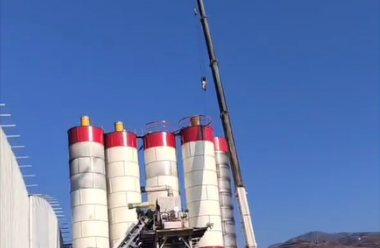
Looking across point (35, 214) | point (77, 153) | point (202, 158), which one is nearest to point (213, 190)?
point (202, 158)

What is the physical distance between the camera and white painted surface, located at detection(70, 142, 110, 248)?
5322cm

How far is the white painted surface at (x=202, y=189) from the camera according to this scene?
56.7 m

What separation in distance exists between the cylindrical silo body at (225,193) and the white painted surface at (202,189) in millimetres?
2126

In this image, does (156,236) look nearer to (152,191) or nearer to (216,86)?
(152,191)

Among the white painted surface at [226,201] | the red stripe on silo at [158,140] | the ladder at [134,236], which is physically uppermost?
the red stripe on silo at [158,140]

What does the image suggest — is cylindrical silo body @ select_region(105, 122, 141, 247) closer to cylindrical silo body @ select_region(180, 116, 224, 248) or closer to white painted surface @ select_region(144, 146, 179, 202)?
white painted surface @ select_region(144, 146, 179, 202)

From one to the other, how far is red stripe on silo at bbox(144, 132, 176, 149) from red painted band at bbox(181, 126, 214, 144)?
4.64ft

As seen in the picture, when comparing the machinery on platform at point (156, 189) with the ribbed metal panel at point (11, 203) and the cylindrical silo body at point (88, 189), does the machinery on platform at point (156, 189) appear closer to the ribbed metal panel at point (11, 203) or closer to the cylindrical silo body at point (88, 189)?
the cylindrical silo body at point (88, 189)

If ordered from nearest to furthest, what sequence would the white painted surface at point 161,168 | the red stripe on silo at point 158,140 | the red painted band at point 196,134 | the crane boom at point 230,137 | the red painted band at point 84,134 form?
the crane boom at point 230,137
the red painted band at point 84,134
the white painted surface at point 161,168
the red stripe on silo at point 158,140
the red painted band at point 196,134

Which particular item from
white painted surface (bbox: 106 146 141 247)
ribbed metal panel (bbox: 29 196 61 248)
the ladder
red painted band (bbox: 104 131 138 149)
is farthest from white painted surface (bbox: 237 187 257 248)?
ribbed metal panel (bbox: 29 196 61 248)

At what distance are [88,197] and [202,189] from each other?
1099cm

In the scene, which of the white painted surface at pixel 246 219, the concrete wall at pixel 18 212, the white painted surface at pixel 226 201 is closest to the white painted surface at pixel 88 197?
the concrete wall at pixel 18 212

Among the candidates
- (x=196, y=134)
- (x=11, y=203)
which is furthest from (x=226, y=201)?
(x=11, y=203)

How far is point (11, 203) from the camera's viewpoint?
35438 mm
